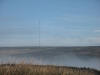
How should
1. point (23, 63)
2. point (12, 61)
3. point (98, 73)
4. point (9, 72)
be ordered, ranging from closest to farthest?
point (9, 72), point (23, 63), point (98, 73), point (12, 61)

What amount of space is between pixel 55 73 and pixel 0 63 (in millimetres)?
4045

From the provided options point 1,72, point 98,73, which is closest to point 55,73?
point 1,72

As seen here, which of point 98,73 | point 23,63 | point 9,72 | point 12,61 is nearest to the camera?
point 9,72

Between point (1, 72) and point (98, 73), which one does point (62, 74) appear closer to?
point (1, 72)

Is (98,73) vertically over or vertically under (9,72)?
under

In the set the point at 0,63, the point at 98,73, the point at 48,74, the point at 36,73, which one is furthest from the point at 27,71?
the point at 98,73

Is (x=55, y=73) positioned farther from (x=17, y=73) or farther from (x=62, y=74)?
(x=17, y=73)

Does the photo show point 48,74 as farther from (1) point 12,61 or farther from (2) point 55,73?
(1) point 12,61

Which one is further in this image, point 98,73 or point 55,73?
point 98,73

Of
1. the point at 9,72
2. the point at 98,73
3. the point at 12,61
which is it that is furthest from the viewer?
the point at 12,61

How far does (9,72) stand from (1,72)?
0.98ft

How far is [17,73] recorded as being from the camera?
608 centimetres

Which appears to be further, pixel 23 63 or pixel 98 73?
pixel 98 73

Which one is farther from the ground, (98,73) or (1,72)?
(1,72)
